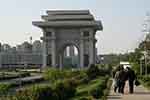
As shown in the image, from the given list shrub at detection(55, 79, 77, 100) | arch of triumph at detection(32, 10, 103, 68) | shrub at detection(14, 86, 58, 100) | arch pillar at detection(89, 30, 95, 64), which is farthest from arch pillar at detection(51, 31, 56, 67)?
shrub at detection(14, 86, 58, 100)

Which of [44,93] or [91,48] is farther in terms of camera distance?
[91,48]

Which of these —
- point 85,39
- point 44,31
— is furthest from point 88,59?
point 44,31

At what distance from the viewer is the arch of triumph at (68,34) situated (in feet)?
348

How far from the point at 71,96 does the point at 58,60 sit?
9098 centimetres

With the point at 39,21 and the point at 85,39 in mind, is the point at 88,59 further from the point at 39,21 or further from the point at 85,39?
the point at 39,21

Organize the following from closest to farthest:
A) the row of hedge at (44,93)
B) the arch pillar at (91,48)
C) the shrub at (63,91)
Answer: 1. the row of hedge at (44,93)
2. the shrub at (63,91)
3. the arch pillar at (91,48)

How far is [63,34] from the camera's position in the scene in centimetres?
10744

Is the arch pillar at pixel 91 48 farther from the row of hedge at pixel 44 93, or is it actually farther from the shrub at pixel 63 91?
the row of hedge at pixel 44 93

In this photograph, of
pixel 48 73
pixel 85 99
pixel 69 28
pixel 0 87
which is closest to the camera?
pixel 85 99

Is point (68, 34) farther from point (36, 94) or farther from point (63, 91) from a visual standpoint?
point (36, 94)

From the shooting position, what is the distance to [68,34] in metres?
106

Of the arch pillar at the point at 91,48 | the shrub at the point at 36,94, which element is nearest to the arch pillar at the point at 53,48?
the arch pillar at the point at 91,48

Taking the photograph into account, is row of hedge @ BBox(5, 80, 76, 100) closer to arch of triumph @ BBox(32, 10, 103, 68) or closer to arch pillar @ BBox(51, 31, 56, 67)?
arch of triumph @ BBox(32, 10, 103, 68)

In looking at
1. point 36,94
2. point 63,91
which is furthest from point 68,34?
point 36,94
